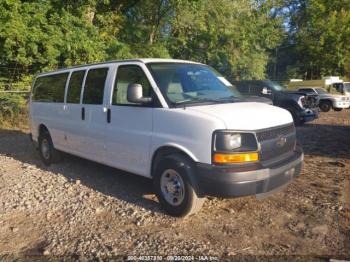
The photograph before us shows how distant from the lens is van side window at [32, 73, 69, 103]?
23.5ft

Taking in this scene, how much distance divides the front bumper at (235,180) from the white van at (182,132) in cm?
1

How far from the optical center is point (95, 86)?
6.00m

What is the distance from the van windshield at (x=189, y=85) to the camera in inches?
193

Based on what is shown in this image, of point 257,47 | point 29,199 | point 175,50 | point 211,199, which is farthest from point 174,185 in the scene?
point 257,47

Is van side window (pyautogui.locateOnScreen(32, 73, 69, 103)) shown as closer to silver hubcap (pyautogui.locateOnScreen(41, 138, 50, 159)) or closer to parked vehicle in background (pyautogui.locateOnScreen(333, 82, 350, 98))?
silver hubcap (pyautogui.locateOnScreen(41, 138, 50, 159))

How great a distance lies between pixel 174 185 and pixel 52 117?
378 centimetres

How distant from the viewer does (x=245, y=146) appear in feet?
13.9

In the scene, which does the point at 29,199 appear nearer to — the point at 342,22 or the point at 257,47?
the point at 257,47

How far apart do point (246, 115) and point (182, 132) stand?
2.57 feet

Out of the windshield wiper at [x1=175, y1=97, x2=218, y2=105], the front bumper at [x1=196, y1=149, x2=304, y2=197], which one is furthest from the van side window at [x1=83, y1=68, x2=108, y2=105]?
the front bumper at [x1=196, y1=149, x2=304, y2=197]

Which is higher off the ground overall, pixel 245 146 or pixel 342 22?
pixel 342 22

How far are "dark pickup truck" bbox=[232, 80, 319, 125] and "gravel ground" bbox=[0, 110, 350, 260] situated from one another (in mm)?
7126

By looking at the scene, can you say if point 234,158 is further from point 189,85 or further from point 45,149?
point 45,149

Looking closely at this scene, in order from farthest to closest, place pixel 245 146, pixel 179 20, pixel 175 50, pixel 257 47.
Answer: pixel 257 47, pixel 175 50, pixel 179 20, pixel 245 146
